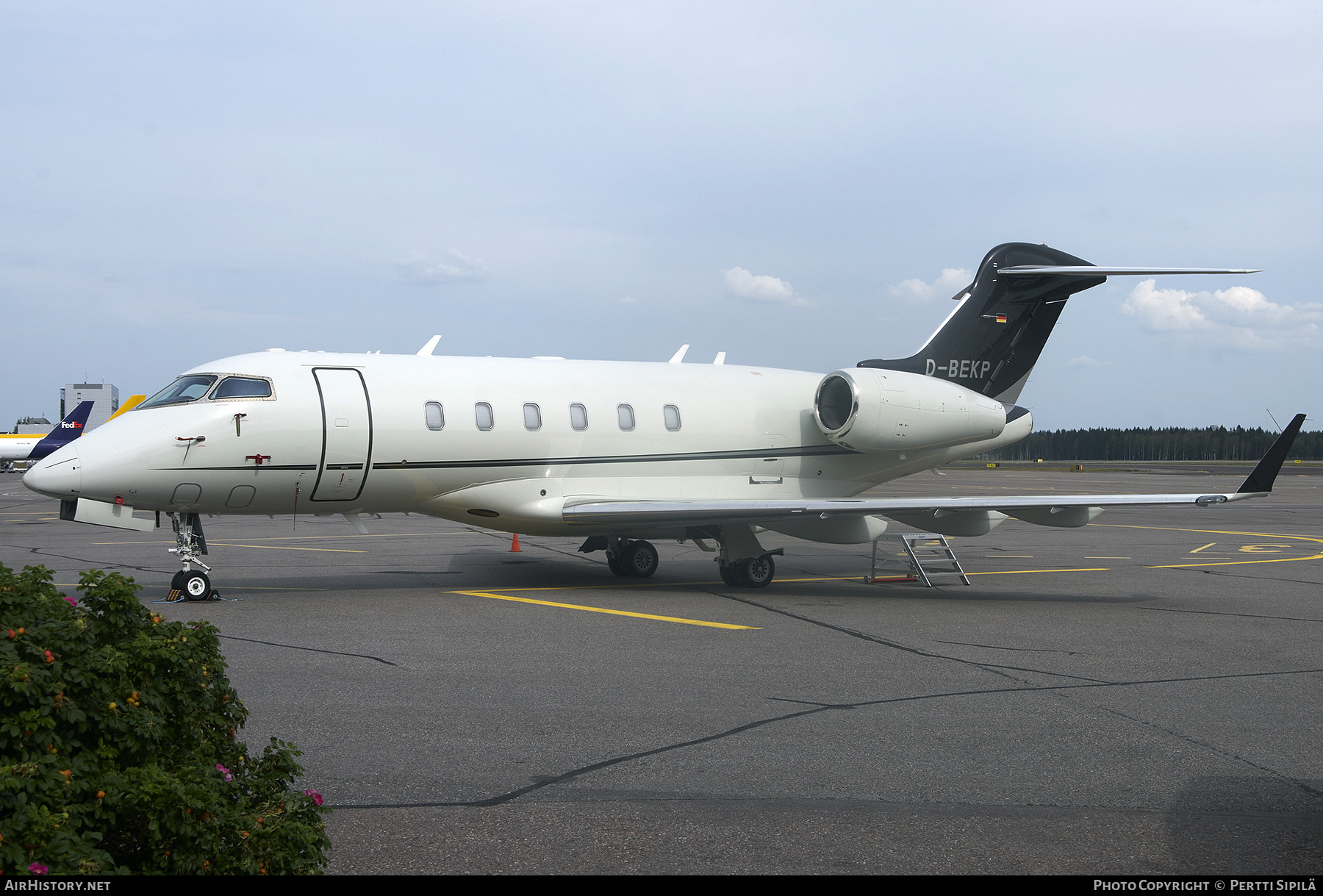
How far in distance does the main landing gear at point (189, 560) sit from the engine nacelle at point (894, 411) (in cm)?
903

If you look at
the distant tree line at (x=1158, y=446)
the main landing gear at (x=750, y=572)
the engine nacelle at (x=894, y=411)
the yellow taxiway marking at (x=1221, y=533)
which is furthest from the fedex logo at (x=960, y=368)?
the distant tree line at (x=1158, y=446)

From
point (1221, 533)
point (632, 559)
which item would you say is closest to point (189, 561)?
point (632, 559)

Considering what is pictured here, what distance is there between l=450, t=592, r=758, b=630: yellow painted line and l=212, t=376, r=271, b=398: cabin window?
11.5 feet

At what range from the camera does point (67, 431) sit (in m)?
51.6

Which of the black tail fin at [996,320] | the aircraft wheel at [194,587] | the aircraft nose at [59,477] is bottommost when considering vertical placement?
the aircraft wheel at [194,587]

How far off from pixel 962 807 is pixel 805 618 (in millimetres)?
6463

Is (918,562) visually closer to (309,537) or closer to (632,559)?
(632,559)

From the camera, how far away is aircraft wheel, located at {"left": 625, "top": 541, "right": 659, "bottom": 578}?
626 inches

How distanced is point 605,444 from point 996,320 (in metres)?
7.73

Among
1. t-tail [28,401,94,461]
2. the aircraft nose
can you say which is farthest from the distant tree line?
the aircraft nose

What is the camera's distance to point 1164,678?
858 centimetres

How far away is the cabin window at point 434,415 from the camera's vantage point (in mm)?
13438

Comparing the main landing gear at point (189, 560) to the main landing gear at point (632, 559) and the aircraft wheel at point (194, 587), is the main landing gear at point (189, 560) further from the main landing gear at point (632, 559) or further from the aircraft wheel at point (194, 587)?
the main landing gear at point (632, 559)
